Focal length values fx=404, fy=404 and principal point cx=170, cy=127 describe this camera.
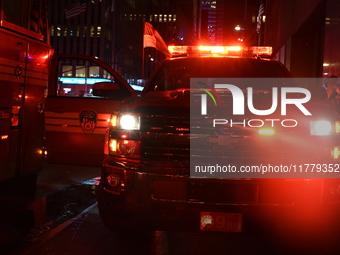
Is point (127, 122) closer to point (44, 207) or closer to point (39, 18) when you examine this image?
point (44, 207)

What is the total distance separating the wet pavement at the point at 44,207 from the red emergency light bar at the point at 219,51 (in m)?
2.51

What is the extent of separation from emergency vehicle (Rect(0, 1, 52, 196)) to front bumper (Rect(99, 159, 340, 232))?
247 centimetres

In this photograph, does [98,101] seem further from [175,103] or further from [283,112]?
[283,112]

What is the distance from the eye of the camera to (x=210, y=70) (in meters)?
5.38

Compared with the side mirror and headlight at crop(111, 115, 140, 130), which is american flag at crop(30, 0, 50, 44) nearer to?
the side mirror

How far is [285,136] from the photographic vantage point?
11.1ft

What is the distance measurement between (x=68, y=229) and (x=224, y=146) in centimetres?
223

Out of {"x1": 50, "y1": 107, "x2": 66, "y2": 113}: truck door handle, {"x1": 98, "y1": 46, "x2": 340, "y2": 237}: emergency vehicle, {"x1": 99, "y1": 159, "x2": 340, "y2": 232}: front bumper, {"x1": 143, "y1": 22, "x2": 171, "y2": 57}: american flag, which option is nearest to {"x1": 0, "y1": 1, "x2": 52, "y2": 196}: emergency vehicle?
{"x1": 50, "y1": 107, "x2": 66, "y2": 113}: truck door handle

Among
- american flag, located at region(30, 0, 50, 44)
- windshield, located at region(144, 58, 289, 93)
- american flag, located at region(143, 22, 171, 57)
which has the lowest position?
windshield, located at region(144, 58, 289, 93)

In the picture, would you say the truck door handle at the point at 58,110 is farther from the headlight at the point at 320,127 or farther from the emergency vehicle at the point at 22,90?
the headlight at the point at 320,127

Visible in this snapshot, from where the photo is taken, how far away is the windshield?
5.24m

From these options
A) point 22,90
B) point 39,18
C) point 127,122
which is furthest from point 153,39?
point 127,122

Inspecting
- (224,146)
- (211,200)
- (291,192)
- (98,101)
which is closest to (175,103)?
(224,146)

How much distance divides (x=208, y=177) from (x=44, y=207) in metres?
3.12
